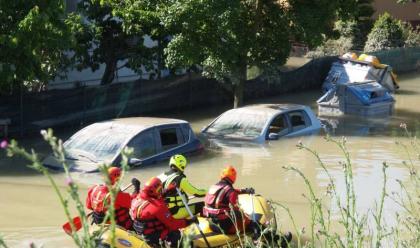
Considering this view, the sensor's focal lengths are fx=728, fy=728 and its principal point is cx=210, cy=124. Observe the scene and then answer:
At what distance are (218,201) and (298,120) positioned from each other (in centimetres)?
977

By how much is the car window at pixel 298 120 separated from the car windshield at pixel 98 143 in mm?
5378

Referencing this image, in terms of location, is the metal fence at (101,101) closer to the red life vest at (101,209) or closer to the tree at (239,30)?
the tree at (239,30)

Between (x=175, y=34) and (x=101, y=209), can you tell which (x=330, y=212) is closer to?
(x=101, y=209)

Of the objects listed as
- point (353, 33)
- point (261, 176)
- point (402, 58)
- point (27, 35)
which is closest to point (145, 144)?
point (261, 176)

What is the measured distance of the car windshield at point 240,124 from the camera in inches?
689

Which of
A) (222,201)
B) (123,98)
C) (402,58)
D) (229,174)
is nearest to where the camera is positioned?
(222,201)

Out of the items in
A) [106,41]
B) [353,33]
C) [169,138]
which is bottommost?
[169,138]

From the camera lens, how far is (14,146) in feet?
7.57

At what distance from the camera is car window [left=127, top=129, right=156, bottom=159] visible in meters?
14.2

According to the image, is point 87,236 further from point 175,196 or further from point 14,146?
point 175,196

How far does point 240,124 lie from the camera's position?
17797mm

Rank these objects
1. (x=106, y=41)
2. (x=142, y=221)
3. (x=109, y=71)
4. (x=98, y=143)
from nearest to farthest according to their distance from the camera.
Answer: (x=142, y=221)
(x=98, y=143)
(x=106, y=41)
(x=109, y=71)

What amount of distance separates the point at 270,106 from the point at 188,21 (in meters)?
3.40

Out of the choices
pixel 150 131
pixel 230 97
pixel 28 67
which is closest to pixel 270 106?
pixel 150 131
